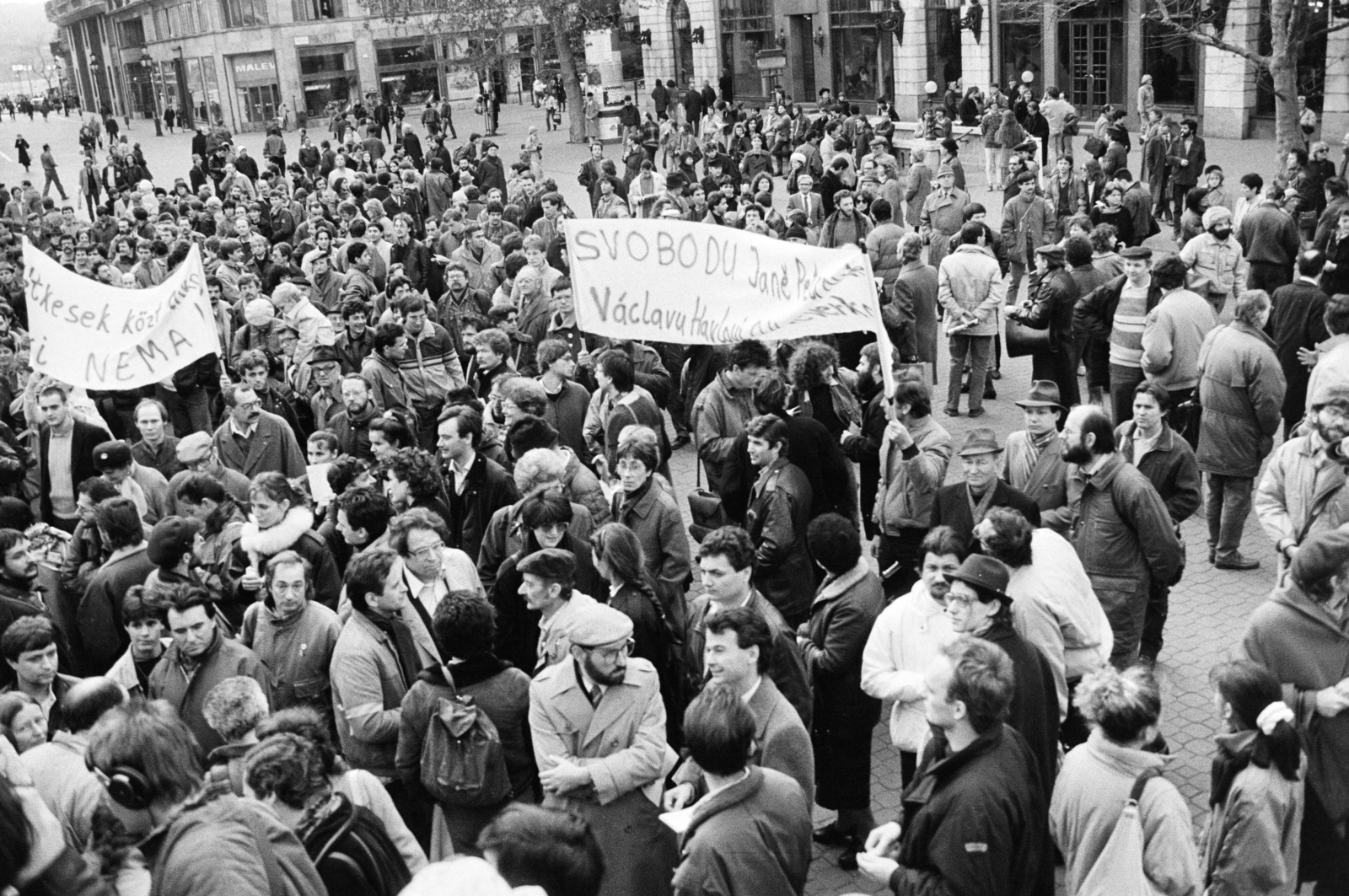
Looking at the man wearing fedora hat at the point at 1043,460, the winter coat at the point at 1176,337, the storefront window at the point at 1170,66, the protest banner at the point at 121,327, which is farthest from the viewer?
the storefront window at the point at 1170,66

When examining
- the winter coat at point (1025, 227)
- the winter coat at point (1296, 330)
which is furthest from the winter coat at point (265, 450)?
the winter coat at point (1025, 227)

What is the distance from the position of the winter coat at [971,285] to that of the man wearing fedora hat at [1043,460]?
14.8 ft

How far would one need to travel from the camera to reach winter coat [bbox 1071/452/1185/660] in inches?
243

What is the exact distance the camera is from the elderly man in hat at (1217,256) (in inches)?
425

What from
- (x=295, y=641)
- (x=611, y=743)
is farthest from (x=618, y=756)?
(x=295, y=641)

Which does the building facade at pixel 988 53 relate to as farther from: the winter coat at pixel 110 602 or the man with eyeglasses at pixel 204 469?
the winter coat at pixel 110 602

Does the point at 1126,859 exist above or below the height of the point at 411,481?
below

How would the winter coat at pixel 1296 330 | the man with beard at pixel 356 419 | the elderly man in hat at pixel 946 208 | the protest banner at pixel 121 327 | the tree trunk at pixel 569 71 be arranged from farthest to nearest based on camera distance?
the tree trunk at pixel 569 71
the elderly man in hat at pixel 946 208
the winter coat at pixel 1296 330
the protest banner at pixel 121 327
the man with beard at pixel 356 419

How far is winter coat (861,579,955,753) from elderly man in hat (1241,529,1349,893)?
128 cm

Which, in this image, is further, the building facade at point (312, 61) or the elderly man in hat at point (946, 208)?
the building facade at point (312, 61)

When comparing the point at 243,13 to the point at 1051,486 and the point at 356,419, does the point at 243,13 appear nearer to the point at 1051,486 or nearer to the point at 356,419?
the point at 356,419

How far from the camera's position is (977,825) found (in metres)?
3.73

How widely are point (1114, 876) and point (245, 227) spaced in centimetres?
1488

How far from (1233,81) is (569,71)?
768 inches
